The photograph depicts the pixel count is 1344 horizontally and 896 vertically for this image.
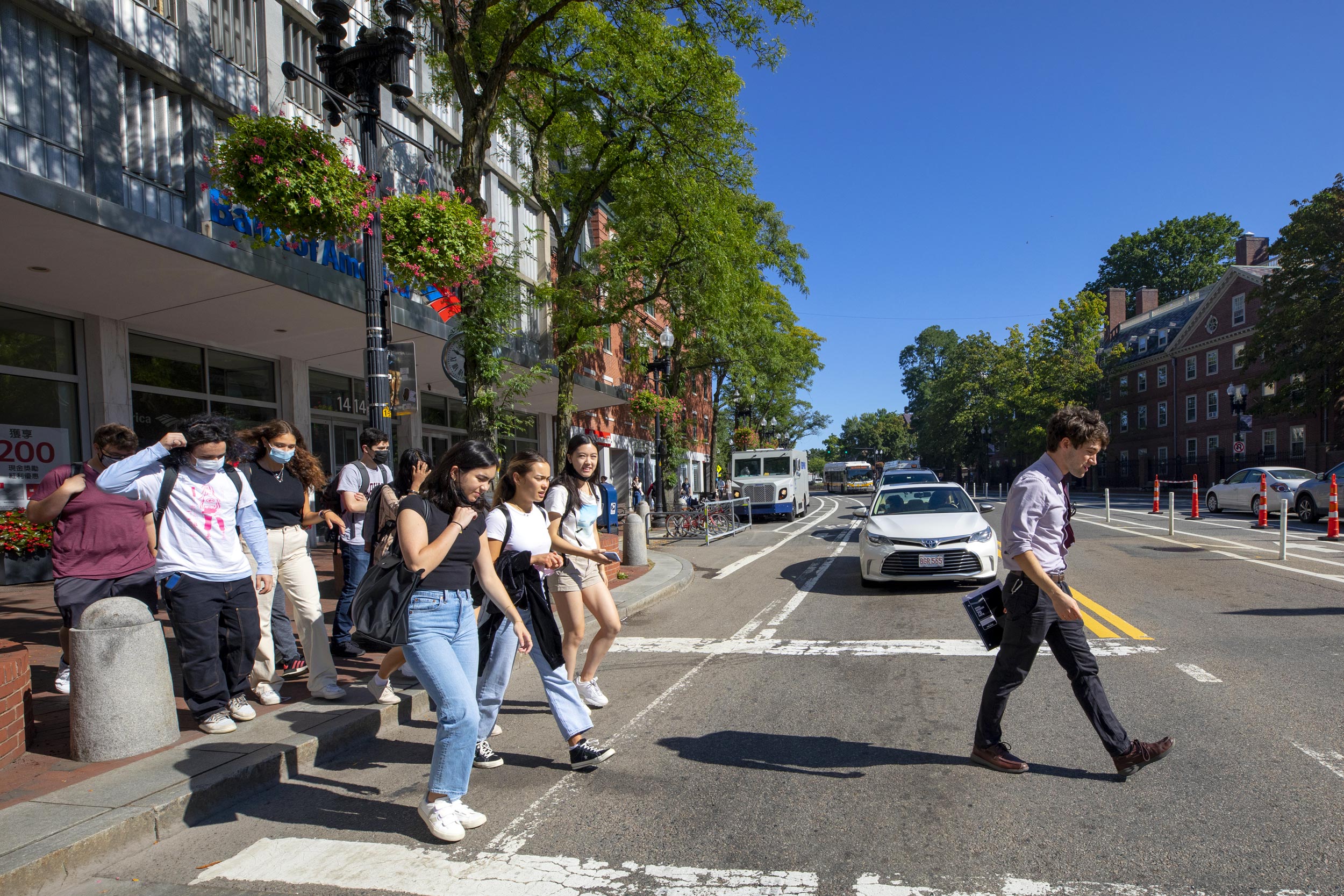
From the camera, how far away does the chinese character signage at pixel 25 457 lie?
9.92 metres

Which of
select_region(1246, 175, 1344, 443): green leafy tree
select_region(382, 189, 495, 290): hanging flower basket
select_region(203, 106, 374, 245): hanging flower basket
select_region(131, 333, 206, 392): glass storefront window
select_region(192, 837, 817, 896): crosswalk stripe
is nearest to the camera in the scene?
select_region(192, 837, 817, 896): crosswalk stripe

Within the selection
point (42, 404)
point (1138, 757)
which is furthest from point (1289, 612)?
point (42, 404)

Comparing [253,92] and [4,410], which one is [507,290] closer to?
[4,410]

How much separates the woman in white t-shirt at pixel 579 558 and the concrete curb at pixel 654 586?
3.64m

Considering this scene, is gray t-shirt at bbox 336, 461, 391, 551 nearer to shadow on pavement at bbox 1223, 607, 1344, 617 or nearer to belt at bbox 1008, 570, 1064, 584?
belt at bbox 1008, 570, 1064, 584

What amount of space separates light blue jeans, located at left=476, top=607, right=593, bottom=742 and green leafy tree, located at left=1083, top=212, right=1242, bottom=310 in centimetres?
7797

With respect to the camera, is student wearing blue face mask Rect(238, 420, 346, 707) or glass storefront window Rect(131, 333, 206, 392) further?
glass storefront window Rect(131, 333, 206, 392)

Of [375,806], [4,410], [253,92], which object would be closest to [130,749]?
[375,806]

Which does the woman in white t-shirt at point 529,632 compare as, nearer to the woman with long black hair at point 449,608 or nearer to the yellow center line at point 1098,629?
the woman with long black hair at point 449,608

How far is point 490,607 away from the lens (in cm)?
442

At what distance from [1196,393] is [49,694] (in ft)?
194

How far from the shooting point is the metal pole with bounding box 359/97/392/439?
6.99 metres

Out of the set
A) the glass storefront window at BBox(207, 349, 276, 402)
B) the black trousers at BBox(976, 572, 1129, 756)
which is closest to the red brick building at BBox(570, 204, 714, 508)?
the glass storefront window at BBox(207, 349, 276, 402)

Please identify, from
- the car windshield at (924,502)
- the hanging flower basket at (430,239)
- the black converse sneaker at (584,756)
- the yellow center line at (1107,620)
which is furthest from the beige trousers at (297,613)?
the car windshield at (924,502)
